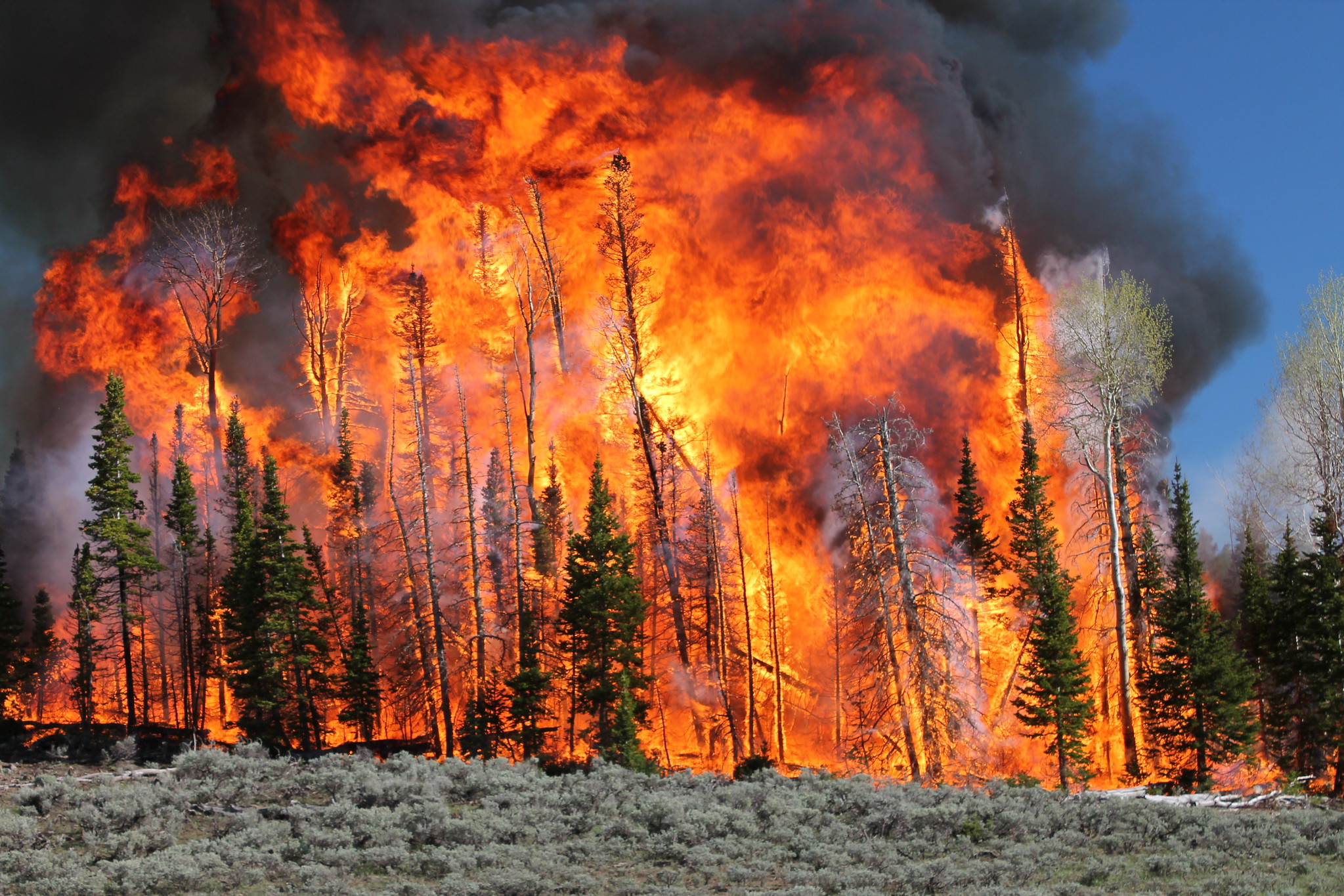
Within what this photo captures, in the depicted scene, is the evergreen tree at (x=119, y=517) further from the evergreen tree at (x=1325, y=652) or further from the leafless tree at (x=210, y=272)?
the evergreen tree at (x=1325, y=652)

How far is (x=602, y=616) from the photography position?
39.8 meters

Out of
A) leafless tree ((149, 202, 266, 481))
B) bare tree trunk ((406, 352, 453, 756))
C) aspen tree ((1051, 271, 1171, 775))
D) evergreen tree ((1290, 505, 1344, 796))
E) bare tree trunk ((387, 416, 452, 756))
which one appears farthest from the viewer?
leafless tree ((149, 202, 266, 481))

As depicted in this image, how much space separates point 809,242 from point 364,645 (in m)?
29.3

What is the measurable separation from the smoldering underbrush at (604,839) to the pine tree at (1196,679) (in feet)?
47.7

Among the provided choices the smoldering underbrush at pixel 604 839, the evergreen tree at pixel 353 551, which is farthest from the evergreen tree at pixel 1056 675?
the evergreen tree at pixel 353 551

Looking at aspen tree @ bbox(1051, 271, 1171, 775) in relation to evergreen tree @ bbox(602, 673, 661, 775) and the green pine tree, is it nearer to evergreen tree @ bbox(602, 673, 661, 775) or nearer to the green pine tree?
the green pine tree

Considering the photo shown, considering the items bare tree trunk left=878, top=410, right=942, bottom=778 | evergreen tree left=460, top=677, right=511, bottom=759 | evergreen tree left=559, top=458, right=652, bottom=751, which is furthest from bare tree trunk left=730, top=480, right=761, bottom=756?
evergreen tree left=460, top=677, right=511, bottom=759

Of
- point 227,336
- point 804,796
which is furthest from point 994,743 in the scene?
point 227,336

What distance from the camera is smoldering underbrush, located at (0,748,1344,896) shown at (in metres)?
17.2

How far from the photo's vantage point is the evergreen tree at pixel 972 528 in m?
44.3

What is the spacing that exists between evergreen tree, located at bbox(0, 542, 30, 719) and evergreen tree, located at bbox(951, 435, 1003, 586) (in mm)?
49151

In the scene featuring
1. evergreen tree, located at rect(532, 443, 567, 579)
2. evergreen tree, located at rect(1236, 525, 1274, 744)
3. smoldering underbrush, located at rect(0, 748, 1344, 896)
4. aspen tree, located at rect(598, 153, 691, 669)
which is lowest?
smoldering underbrush, located at rect(0, 748, 1344, 896)

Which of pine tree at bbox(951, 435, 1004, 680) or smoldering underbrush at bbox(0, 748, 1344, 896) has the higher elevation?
pine tree at bbox(951, 435, 1004, 680)

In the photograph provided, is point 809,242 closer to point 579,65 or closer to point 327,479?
point 579,65
